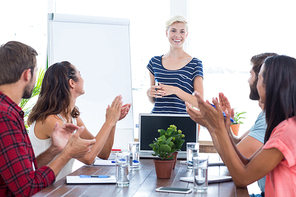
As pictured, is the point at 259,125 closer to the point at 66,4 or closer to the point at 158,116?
the point at 158,116

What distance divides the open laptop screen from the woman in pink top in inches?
26.0

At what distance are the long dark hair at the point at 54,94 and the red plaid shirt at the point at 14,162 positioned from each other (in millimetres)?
579

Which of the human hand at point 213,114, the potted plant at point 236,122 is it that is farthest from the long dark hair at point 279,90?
the potted plant at point 236,122

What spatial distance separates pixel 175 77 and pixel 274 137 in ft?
5.29

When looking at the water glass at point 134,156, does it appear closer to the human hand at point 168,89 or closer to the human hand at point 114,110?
the human hand at point 114,110

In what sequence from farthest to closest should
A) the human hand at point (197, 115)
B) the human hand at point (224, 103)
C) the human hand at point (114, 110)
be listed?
the human hand at point (224, 103), the human hand at point (114, 110), the human hand at point (197, 115)

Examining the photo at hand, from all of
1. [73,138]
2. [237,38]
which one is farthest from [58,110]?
[237,38]

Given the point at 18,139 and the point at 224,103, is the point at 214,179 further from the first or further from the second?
the point at 18,139

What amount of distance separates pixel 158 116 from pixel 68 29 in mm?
1737

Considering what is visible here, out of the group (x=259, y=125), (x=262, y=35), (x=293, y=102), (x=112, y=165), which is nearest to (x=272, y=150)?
(x=293, y=102)

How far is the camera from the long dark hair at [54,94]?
2.02 metres

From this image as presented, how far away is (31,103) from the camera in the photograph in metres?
4.36

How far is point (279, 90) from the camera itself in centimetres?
148

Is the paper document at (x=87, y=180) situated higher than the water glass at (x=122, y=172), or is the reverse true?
the water glass at (x=122, y=172)
